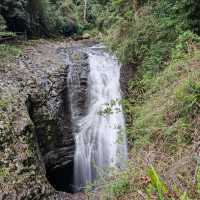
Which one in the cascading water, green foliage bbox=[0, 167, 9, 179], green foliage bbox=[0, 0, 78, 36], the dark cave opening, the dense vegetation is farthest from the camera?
green foliage bbox=[0, 0, 78, 36]

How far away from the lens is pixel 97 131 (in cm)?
1069

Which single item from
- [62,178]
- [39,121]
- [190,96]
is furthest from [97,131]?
[190,96]

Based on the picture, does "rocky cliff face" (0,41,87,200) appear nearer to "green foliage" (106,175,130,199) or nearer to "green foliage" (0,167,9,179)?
"green foliage" (0,167,9,179)

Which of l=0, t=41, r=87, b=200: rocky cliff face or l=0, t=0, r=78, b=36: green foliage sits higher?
l=0, t=0, r=78, b=36: green foliage

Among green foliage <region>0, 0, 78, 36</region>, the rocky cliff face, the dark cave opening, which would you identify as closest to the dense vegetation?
green foliage <region>0, 0, 78, 36</region>

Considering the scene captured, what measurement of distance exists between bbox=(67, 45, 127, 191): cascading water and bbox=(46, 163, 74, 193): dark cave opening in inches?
7.1

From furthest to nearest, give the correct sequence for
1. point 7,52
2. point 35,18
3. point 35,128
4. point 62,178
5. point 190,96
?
1. point 35,18
2. point 7,52
3. point 62,178
4. point 35,128
5. point 190,96

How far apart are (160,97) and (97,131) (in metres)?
4.07

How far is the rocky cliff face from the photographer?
21.7ft

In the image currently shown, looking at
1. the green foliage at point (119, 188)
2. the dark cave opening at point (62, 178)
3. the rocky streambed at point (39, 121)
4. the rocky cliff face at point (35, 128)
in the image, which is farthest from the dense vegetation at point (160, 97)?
the dark cave opening at point (62, 178)

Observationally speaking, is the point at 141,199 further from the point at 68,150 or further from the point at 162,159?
the point at 68,150

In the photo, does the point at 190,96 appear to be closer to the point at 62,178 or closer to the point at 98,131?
the point at 98,131

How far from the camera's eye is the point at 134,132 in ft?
23.5

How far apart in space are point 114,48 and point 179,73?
4.06 meters
